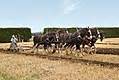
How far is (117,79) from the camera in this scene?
16.9m

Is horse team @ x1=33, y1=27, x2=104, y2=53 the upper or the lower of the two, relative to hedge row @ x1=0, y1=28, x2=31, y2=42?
upper

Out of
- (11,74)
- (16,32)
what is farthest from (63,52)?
(16,32)

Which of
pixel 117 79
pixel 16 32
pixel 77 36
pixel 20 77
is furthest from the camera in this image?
pixel 16 32

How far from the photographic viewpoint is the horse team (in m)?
31.3

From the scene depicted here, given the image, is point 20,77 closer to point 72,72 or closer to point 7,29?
point 72,72

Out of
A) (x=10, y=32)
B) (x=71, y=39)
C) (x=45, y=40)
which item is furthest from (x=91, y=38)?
(x=10, y=32)

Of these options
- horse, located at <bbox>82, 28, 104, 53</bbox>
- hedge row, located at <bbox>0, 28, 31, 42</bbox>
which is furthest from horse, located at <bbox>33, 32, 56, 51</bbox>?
hedge row, located at <bbox>0, 28, 31, 42</bbox>

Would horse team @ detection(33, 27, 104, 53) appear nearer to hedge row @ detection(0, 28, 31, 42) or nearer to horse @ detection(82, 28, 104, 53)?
horse @ detection(82, 28, 104, 53)

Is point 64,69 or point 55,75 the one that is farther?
point 64,69

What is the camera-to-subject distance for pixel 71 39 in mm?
32594

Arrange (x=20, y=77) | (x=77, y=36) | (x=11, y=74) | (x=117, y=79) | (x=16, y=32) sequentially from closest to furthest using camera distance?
(x=117, y=79), (x=20, y=77), (x=11, y=74), (x=77, y=36), (x=16, y=32)

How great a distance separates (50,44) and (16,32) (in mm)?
31843

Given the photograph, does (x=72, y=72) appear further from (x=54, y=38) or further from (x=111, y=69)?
(x=54, y=38)

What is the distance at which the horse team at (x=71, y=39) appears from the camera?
3135cm
